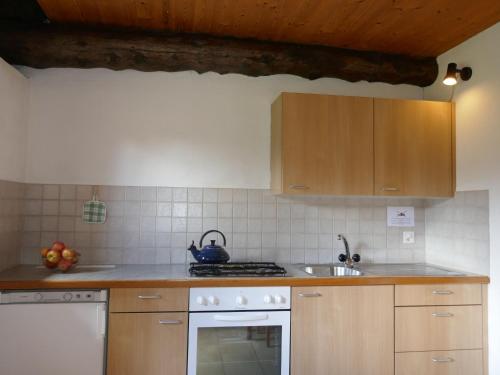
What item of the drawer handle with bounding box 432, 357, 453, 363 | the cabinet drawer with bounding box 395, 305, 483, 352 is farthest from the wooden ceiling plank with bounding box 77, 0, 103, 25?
the drawer handle with bounding box 432, 357, 453, 363

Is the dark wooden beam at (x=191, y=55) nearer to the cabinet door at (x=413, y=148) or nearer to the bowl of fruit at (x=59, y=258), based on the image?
the cabinet door at (x=413, y=148)

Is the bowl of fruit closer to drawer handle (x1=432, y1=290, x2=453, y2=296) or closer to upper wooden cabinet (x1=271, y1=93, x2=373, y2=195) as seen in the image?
upper wooden cabinet (x1=271, y1=93, x2=373, y2=195)

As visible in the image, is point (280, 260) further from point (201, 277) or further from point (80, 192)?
point (80, 192)

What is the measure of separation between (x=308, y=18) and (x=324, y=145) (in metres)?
0.80

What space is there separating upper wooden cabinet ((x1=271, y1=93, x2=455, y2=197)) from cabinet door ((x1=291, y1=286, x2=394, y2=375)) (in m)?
0.67

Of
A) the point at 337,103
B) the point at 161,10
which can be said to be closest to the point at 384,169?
the point at 337,103

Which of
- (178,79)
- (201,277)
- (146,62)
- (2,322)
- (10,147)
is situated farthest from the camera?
(178,79)

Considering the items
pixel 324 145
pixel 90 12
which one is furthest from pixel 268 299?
pixel 90 12

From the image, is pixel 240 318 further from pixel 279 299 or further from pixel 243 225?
pixel 243 225

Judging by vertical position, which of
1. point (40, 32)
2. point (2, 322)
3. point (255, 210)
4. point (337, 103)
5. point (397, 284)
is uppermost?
point (40, 32)

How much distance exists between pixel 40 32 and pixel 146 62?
68 centimetres

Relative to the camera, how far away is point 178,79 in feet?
9.07

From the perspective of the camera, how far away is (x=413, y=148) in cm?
268

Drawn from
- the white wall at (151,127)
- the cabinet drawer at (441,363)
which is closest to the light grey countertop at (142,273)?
the cabinet drawer at (441,363)
